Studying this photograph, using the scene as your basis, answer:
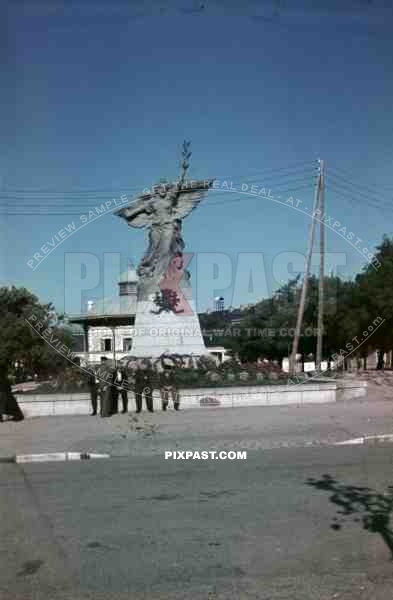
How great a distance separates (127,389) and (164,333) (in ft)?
16.9

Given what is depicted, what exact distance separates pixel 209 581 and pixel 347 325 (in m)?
28.1

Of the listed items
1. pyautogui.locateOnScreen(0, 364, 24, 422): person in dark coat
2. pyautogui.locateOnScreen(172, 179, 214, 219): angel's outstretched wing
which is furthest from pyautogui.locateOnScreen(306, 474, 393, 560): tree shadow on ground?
pyautogui.locateOnScreen(172, 179, 214, 219): angel's outstretched wing

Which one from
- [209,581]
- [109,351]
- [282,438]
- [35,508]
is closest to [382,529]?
[209,581]

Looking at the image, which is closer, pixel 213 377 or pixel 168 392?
pixel 168 392

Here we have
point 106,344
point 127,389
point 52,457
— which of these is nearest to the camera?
point 52,457

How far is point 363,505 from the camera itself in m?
6.90

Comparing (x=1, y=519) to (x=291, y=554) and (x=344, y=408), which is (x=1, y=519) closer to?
(x=291, y=554)

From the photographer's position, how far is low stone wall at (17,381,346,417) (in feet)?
53.0

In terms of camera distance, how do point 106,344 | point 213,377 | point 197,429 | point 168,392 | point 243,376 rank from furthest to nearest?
point 106,344, point 243,376, point 213,377, point 168,392, point 197,429

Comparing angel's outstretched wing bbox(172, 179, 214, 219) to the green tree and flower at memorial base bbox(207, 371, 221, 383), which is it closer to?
flower at memorial base bbox(207, 371, 221, 383)

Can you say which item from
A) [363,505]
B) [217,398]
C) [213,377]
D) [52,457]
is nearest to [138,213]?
[213,377]

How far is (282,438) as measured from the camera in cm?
1253

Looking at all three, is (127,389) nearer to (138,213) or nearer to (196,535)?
(138,213)

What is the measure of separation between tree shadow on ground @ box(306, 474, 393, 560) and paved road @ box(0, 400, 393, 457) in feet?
12.7
